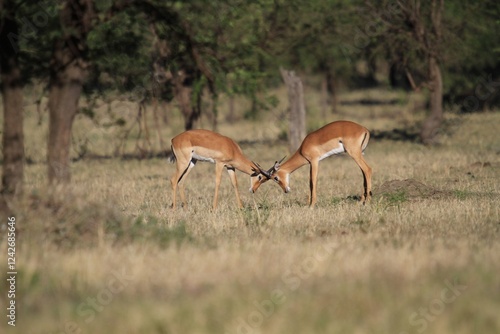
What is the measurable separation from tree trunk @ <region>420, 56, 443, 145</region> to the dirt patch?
12.0 meters

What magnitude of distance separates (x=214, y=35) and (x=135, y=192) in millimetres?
9715

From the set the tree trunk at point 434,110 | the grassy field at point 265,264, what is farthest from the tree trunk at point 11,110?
the tree trunk at point 434,110

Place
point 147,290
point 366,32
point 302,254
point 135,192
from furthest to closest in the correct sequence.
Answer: point 366,32 → point 135,192 → point 302,254 → point 147,290

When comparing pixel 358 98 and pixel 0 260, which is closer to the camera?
pixel 0 260

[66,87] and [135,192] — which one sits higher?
[66,87]

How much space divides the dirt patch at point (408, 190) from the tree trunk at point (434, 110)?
1198 centimetres

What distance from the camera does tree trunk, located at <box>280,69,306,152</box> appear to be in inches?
1021

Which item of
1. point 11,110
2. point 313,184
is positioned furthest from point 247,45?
point 11,110

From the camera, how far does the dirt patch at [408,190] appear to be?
46.4 feet

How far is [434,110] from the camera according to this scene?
1053 inches

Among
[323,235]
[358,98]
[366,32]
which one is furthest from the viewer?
[358,98]

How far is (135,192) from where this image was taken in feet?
54.9

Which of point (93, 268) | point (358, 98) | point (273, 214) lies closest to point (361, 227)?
point (273, 214)

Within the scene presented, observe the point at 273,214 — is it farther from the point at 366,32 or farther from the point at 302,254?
the point at 366,32
